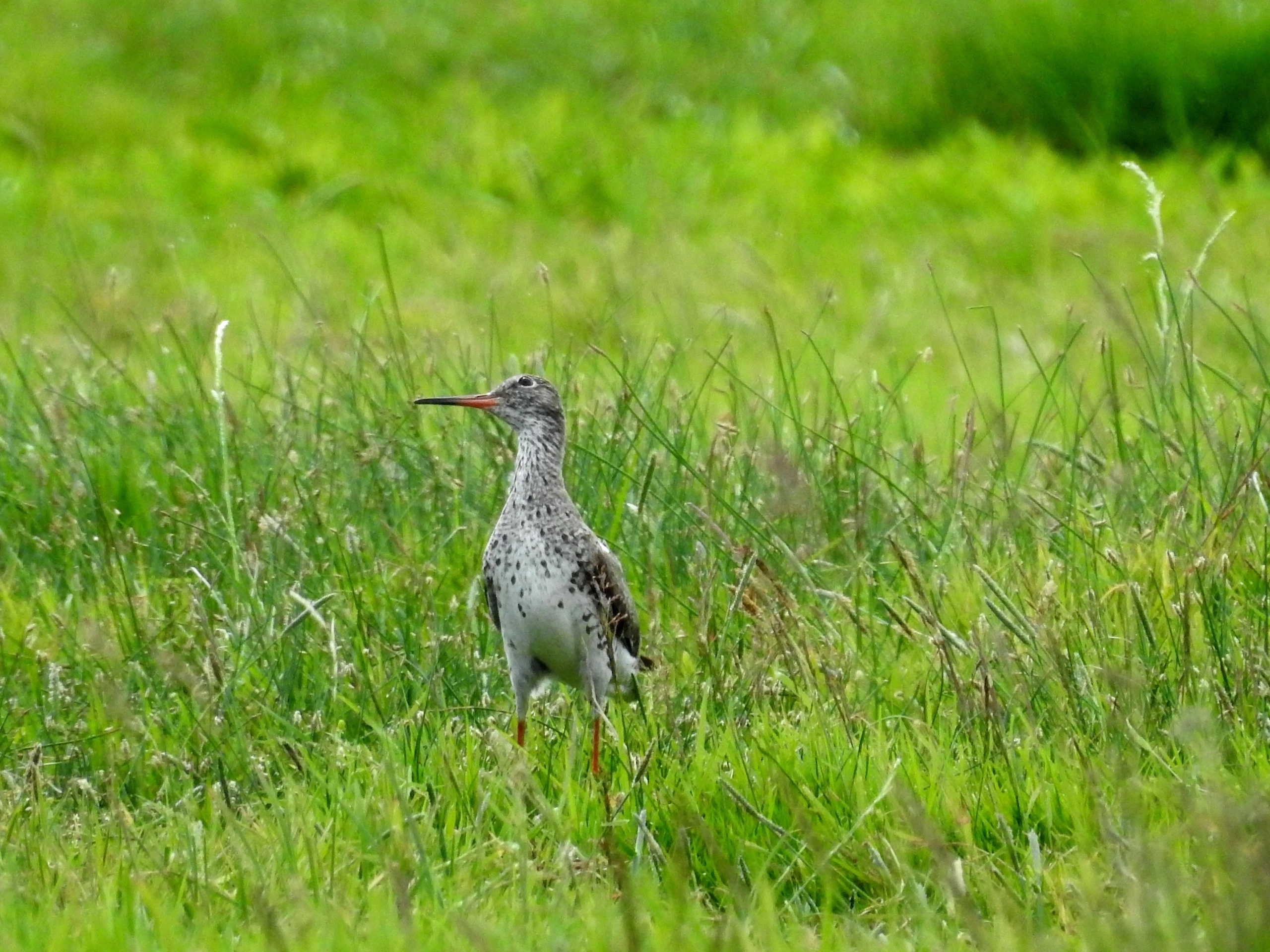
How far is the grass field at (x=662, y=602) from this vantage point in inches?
126

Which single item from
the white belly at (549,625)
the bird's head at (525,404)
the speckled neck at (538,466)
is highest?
the bird's head at (525,404)

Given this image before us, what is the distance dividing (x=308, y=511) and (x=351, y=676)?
72cm

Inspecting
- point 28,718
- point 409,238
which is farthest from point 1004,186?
point 28,718

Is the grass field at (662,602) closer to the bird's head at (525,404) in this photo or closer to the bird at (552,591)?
the bird at (552,591)

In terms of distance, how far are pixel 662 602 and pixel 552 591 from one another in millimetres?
547

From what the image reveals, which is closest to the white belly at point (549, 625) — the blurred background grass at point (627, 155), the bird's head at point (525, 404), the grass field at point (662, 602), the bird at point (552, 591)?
the bird at point (552, 591)

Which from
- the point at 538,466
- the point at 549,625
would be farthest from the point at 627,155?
the point at 549,625

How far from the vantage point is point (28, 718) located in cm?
430

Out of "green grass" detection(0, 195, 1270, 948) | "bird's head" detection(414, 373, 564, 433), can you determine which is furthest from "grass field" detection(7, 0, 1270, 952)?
"bird's head" detection(414, 373, 564, 433)

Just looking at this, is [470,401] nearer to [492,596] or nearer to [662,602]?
[492,596]

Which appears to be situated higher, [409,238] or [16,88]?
[16,88]

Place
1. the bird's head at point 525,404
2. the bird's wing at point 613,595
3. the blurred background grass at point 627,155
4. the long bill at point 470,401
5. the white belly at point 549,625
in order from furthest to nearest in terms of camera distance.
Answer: the blurred background grass at point 627,155, the bird's head at point 525,404, the long bill at point 470,401, the bird's wing at point 613,595, the white belly at point 549,625

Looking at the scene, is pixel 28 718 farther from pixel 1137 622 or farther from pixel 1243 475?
pixel 1243 475

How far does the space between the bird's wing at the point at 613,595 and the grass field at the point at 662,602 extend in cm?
9
